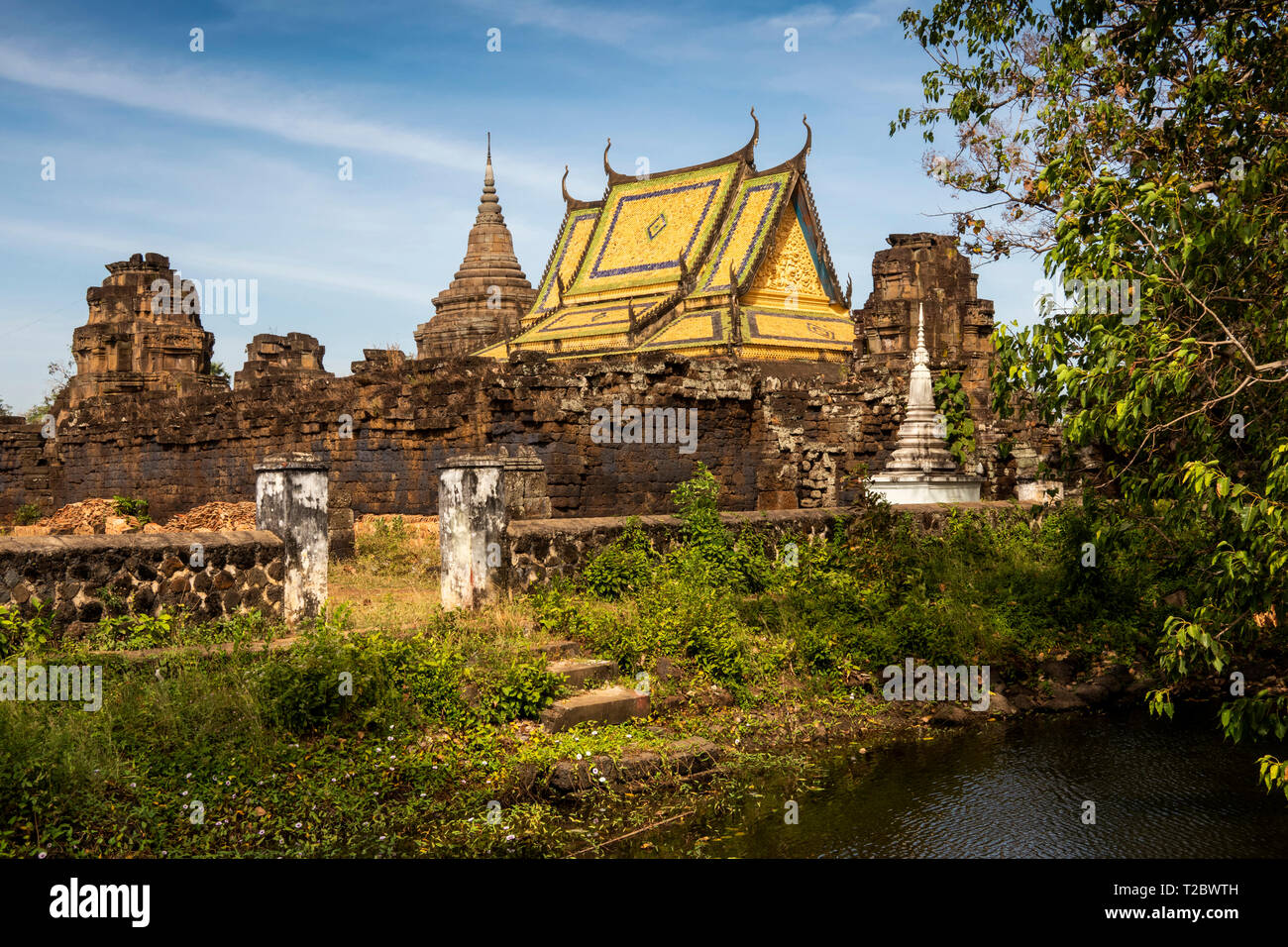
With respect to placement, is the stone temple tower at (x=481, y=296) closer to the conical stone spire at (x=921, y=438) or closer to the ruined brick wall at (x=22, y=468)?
the ruined brick wall at (x=22, y=468)

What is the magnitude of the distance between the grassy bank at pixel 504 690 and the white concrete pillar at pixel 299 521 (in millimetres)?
292

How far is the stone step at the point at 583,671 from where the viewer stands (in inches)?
317

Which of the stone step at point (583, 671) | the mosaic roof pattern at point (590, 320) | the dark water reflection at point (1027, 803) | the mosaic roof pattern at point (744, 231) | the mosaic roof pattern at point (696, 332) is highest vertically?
the mosaic roof pattern at point (744, 231)

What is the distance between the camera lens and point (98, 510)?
1978 centimetres

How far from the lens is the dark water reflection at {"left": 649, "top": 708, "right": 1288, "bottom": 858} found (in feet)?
21.1

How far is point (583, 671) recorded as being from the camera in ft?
26.7

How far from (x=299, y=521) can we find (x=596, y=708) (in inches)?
100

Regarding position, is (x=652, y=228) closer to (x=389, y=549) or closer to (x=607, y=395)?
(x=607, y=395)

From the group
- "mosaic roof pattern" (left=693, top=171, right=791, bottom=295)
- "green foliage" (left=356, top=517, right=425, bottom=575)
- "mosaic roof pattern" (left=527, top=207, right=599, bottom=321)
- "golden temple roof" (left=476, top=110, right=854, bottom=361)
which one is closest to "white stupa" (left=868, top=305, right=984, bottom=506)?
"green foliage" (left=356, top=517, right=425, bottom=575)

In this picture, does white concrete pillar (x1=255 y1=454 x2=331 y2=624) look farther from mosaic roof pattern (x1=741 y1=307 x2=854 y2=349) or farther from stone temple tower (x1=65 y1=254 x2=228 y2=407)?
mosaic roof pattern (x1=741 y1=307 x2=854 y2=349)

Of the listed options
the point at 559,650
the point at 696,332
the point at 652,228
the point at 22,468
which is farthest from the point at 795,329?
the point at 559,650

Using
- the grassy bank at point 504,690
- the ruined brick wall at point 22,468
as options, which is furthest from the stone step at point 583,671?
the ruined brick wall at point 22,468

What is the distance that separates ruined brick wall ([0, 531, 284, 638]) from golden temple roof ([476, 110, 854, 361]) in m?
20.5
